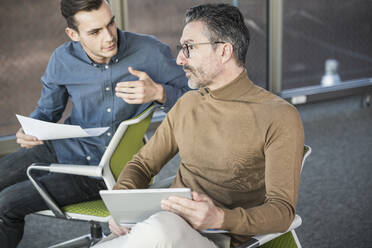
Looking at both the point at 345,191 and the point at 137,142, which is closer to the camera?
the point at 137,142

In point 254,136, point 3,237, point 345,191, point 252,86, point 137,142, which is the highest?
point 252,86

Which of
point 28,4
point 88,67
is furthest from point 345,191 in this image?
point 28,4

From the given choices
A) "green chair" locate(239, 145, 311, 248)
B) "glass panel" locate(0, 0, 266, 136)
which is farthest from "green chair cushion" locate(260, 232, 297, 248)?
"glass panel" locate(0, 0, 266, 136)

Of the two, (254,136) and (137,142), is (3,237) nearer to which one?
(137,142)

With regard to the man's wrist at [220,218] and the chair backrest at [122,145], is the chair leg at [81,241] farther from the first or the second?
the man's wrist at [220,218]

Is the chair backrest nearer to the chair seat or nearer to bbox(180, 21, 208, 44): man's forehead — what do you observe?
the chair seat

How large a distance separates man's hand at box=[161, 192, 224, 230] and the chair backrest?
58cm

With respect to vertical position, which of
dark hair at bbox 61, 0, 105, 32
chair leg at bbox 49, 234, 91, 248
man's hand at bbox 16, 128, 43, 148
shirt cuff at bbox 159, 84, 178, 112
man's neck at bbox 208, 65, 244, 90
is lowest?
chair leg at bbox 49, 234, 91, 248

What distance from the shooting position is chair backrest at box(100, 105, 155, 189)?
6.04 ft

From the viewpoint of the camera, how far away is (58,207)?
1.90 metres

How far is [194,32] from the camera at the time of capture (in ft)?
5.41

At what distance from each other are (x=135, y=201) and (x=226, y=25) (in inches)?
26.2

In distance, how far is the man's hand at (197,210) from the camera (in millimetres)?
1286

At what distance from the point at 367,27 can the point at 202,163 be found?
13.7 ft
